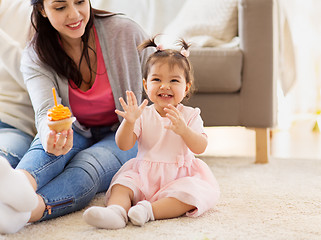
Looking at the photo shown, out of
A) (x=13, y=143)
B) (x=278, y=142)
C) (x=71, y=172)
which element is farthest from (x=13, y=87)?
(x=278, y=142)

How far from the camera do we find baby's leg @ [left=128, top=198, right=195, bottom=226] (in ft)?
4.13

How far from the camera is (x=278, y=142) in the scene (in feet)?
9.16

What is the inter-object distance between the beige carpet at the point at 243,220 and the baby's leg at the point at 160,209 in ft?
0.07

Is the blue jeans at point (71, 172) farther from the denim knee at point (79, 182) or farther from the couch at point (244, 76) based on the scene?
the couch at point (244, 76)

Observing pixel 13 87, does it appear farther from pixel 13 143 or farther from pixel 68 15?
pixel 68 15

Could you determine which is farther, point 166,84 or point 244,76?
point 244,76

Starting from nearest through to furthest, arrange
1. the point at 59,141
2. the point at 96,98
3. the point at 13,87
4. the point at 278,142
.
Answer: the point at 59,141 < the point at 96,98 < the point at 13,87 < the point at 278,142

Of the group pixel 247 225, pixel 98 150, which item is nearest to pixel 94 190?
pixel 98 150

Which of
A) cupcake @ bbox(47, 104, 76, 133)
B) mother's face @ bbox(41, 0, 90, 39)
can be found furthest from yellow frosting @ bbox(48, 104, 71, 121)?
mother's face @ bbox(41, 0, 90, 39)

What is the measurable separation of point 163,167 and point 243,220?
0.93 feet

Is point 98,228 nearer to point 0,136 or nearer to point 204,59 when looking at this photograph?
point 0,136

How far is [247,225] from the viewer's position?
1.28m

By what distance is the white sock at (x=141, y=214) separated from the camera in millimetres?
1243

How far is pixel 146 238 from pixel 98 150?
0.46m
